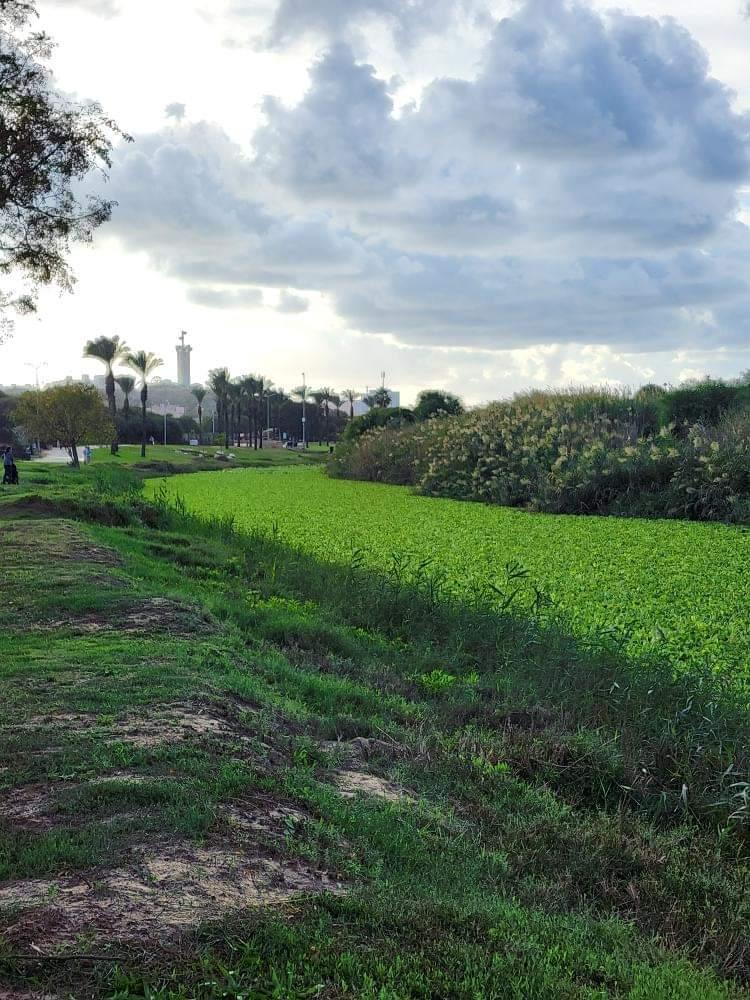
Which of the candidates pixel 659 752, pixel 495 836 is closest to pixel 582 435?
pixel 659 752

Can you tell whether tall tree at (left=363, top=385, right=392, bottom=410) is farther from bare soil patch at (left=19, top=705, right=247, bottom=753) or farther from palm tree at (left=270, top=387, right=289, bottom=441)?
bare soil patch at (left=19, top=705, right=247, bottom=753)

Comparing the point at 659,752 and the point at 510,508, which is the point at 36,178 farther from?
the point at 659,752

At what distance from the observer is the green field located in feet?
21.4

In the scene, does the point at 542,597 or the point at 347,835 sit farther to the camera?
the point at 542,597

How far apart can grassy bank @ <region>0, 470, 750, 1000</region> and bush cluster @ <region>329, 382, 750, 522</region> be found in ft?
23.3

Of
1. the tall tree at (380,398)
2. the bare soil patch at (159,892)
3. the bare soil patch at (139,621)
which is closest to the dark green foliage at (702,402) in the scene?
the bare soil patch at (139,621)

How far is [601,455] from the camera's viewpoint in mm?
14375

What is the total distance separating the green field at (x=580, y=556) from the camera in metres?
6.52

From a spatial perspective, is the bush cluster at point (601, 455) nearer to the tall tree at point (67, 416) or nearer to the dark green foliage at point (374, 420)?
the dark green foliage at point (374, 420)

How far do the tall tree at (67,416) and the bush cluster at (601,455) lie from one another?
20362 millimetres

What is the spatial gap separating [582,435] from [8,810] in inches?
556

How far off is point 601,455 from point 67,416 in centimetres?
2803

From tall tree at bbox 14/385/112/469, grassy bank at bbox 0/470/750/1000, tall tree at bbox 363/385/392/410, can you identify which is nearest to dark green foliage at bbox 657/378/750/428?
grassy bank at bbox 0/470/750/1000

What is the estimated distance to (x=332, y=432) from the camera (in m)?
86.2
